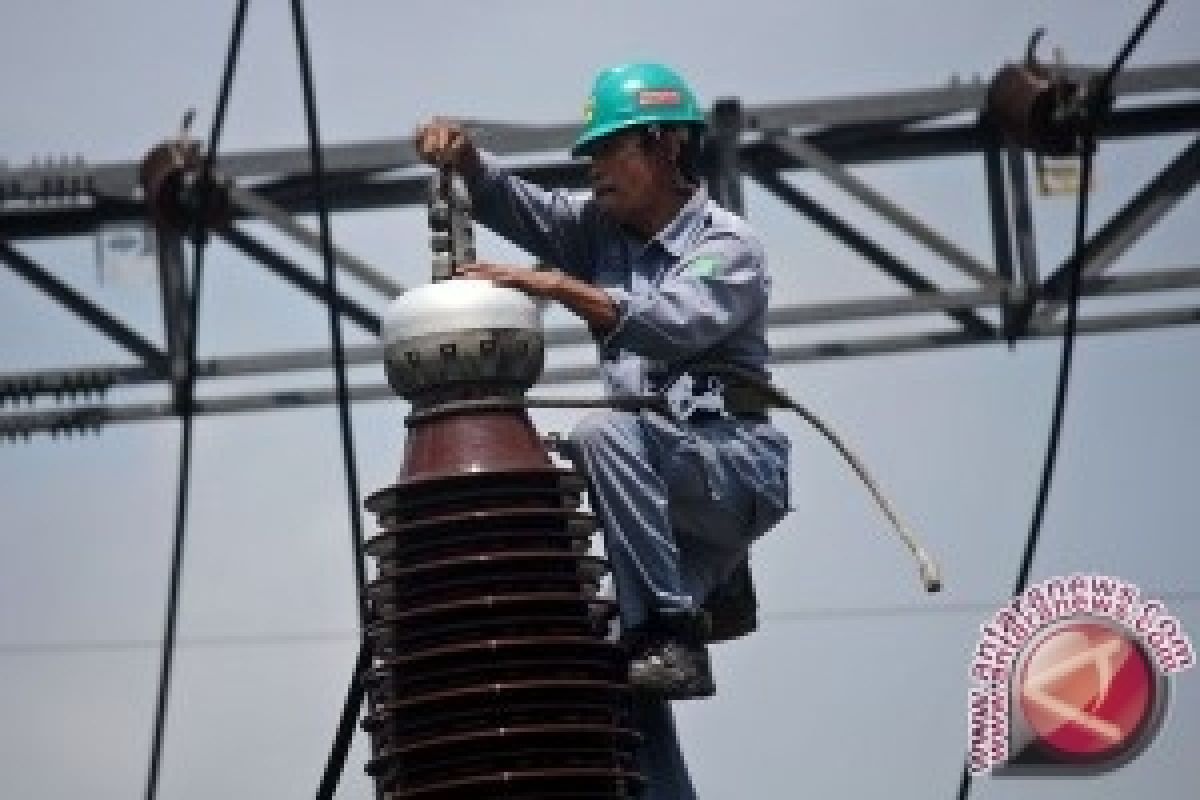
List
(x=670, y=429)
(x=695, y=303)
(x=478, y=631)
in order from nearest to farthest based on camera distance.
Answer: (x=478, y=631) < (x=695, y=303) < (x=670, y=429)

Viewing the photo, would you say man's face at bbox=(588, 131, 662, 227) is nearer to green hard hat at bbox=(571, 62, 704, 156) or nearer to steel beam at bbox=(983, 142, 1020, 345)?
green hard hat at bbox=(571, 62, 704, 156)

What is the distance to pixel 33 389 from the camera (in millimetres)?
15180

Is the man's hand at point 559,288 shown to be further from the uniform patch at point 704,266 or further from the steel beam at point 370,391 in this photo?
the steel beam at point 370,391

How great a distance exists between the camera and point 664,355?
7809 millimetres

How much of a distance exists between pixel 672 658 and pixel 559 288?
2.55ft

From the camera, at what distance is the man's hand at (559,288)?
7.49 metres

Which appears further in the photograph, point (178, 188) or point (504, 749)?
point (178, 188)

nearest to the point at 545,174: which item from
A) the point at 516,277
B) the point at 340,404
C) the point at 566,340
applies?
the point at 566,340

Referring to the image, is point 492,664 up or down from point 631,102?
down

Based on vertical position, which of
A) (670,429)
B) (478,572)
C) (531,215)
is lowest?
(478,572)

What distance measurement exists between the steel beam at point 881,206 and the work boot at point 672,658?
709 cm

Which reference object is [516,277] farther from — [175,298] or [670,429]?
[175,298]
